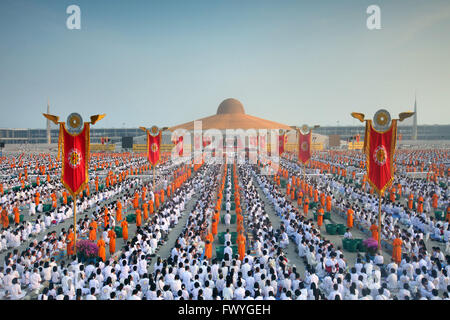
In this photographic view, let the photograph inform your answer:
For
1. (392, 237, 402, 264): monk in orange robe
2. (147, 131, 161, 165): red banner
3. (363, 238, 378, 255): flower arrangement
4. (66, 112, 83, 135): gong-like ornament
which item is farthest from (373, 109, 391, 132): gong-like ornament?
(147, 131, 161, 165): red banner

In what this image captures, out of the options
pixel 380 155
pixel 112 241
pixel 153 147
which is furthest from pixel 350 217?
pixel 153 147

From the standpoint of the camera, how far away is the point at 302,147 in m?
19.1

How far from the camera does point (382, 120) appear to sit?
930 centimetres

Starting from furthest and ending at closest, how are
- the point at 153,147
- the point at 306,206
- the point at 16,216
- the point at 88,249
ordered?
the point at 153,147 < the point at 306,206 < the point at 16,216 < the point at 88,249

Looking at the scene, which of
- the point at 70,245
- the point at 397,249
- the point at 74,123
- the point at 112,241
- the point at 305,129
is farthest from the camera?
the point at 305,129

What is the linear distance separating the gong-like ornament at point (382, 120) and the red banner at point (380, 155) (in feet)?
0.38

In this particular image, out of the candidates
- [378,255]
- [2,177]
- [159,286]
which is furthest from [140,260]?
[2,177]

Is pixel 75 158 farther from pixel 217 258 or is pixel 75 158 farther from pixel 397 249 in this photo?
pixel 397 249

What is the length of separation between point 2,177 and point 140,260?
22406 mm

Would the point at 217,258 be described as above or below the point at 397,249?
below

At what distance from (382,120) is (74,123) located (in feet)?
29.4

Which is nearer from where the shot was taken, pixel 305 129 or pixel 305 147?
pixel 305 129
